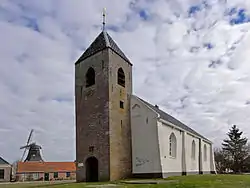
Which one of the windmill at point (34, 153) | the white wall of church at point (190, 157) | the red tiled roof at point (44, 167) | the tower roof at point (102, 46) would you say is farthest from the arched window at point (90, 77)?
the windmill at point (34, 153)

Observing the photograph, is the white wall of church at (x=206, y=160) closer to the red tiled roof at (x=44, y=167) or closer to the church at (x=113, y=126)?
the church at (x=113, y=126)

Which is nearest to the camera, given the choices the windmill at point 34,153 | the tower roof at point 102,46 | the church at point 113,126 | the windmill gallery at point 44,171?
the church at point 113,126

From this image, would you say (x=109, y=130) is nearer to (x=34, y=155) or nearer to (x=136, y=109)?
(x=136, y=109)

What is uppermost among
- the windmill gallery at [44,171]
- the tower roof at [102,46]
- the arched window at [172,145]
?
the tower roof at [102,46]

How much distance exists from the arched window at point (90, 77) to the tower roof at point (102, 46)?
60.1 inches

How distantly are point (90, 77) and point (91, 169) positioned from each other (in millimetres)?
8701

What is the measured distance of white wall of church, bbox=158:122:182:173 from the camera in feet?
95.4

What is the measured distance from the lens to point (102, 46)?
30.0 meters

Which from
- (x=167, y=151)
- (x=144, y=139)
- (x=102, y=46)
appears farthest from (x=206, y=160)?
(x=102, y=46)

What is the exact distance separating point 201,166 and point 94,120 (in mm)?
20112

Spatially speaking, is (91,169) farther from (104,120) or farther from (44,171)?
(44,171)

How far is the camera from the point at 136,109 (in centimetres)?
3050

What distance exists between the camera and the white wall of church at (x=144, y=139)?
94.4 ft

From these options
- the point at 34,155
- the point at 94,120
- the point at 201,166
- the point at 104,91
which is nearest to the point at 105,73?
the point at 104,91
